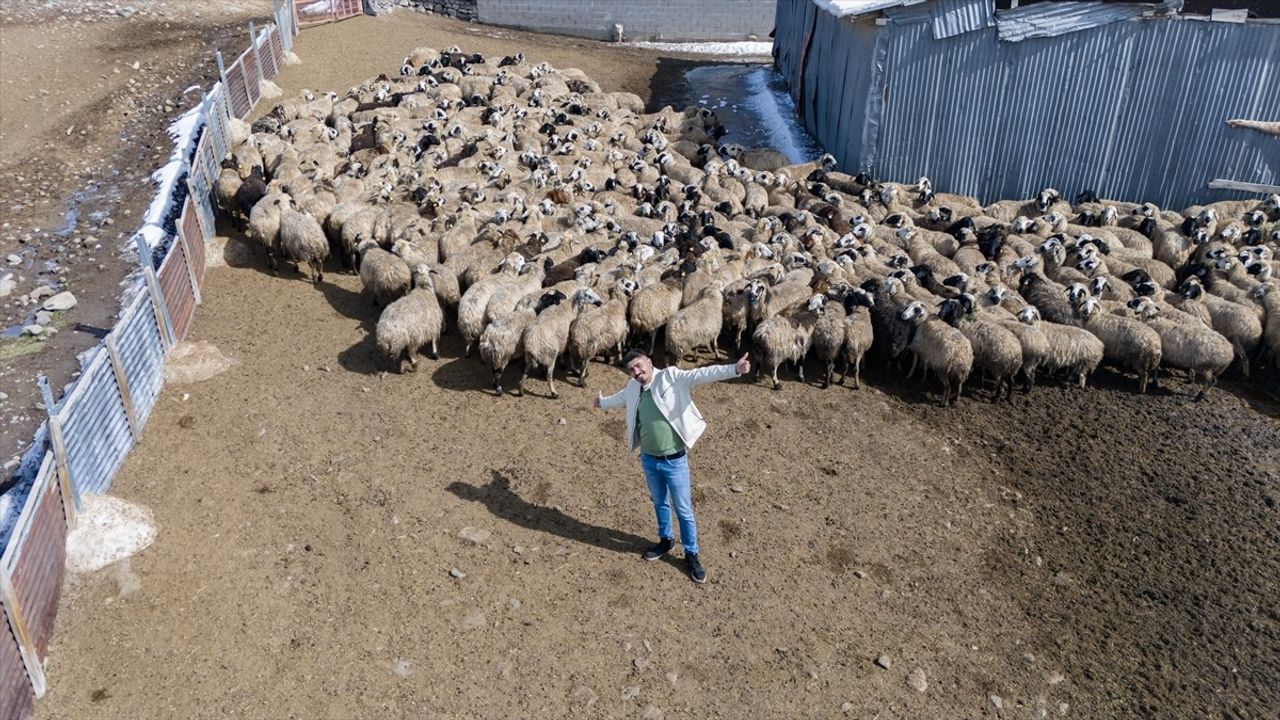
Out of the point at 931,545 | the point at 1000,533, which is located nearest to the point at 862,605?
the point at 931,545

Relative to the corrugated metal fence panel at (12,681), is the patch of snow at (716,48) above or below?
above

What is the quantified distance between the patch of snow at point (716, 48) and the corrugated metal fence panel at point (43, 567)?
84.3 ft

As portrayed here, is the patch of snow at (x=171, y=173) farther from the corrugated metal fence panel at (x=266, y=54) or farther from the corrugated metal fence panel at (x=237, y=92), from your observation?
the corrugated metal fence panel at (x=266, y=54)

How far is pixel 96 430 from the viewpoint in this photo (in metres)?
8.17

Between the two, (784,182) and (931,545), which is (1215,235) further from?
(931,545)

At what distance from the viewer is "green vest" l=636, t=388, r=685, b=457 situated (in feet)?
23.6

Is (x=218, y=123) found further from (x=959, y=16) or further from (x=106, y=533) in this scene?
(x=959, y=16)

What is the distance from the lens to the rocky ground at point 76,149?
11.4 meters

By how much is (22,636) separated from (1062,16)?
15509 mm

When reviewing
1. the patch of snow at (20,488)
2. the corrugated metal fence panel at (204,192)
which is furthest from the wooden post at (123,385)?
the corrugated metal fence panel at (204,192)

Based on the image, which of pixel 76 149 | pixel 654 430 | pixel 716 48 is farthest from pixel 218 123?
pixel 716 48

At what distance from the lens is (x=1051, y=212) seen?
46.4 feet

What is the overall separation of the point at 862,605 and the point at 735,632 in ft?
3.93

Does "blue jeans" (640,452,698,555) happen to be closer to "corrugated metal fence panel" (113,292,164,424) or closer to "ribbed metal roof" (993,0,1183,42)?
"corrugated metal fence panel" (113,292,164,424)
